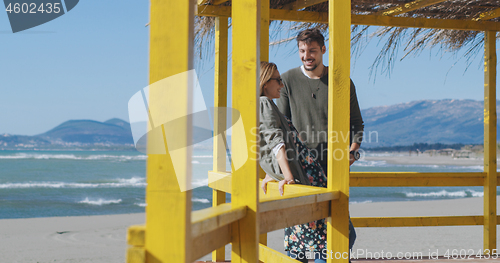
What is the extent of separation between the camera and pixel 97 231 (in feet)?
26.8

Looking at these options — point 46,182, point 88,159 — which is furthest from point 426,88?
point 46,182

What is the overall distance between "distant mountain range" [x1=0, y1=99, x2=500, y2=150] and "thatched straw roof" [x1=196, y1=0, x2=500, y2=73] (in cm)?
2660

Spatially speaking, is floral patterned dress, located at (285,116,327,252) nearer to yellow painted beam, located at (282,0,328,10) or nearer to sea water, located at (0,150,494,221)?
yellow painted beam, located at (282,0,328,10)

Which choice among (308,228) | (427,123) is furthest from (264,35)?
(427,123)

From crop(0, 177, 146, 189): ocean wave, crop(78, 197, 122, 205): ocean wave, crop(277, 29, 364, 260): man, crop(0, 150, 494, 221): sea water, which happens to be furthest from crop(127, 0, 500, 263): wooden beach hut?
crop(0, 177, 146, 189): ocean wave

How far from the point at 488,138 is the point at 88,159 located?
87.7ft

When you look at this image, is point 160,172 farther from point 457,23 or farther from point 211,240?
point 457,23

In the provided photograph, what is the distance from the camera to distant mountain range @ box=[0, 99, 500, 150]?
34.8m

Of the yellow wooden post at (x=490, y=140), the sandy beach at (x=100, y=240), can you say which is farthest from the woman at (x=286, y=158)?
the sandy beach at (x=100, y=240)

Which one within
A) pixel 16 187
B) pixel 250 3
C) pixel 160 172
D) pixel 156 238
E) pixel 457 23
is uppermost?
pixel 457 23

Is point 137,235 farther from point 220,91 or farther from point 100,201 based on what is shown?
point 100,201

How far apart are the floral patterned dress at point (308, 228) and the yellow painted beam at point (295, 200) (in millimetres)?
260

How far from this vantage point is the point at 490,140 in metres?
3.61

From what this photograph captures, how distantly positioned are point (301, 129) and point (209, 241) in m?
1.30
